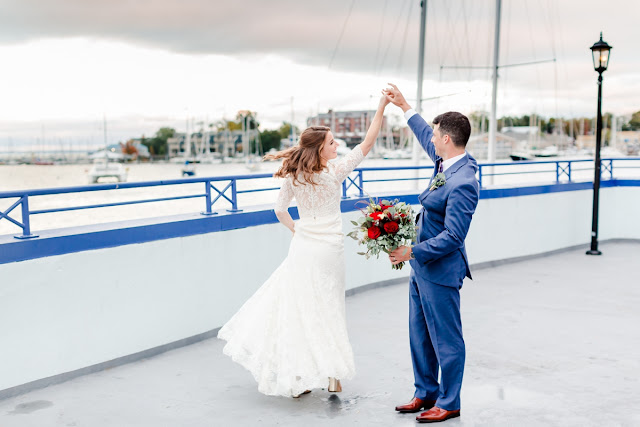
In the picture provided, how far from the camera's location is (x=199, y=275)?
631cm

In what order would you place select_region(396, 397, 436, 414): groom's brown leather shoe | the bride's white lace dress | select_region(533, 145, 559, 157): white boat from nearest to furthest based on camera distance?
1. select_region(396, 397, 436, 414): groom's brown leather shoe
2. the bride's white lace dress
3. select_region(533, 145, 559, 157): white boat

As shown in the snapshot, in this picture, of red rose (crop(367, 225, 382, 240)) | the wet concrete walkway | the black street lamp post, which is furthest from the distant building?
red rose (crop(367, 225, 382, 240))

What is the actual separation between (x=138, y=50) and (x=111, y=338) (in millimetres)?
99650

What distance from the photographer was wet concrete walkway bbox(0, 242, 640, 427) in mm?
4348

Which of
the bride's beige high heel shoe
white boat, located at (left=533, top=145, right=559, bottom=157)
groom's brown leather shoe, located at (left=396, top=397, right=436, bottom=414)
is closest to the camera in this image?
groom's brown leather shoe, located at (left=396, top=397, right=436, bottom=414)

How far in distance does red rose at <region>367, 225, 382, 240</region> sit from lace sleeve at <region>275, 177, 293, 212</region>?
85cm

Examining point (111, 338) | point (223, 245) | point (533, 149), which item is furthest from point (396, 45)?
point (533, 149)

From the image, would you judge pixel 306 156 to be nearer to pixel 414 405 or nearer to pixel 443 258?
pixel 443 258

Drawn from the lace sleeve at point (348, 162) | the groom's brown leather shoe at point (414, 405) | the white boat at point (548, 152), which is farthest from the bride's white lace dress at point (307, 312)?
the white boat at point (548, 152)

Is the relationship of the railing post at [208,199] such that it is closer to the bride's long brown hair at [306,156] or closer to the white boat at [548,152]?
the bride's long brown hair at [306,156]

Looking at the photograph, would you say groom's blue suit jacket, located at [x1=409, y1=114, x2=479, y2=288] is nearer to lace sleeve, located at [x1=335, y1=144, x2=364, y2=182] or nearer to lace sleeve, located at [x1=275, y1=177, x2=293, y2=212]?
lace sleeve, located at [x1=335, y1=144, x2=364, y2=182]

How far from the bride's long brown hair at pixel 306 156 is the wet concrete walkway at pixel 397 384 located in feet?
5.38

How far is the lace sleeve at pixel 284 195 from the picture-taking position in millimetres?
4547

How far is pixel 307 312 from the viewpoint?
451 cm
